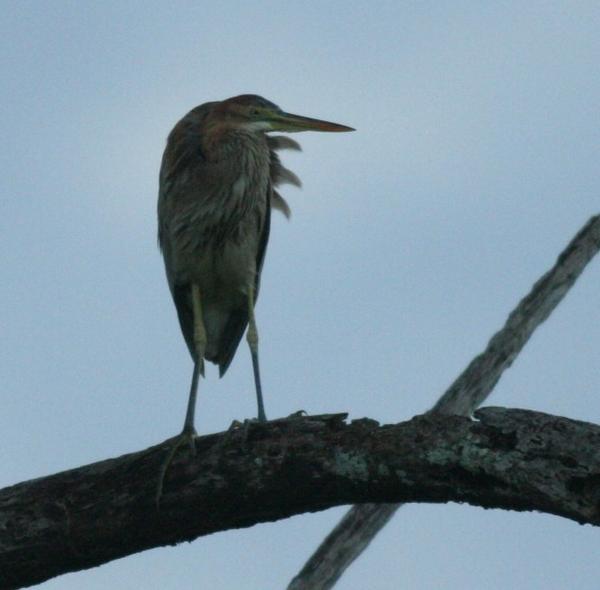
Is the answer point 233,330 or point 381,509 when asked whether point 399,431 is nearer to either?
point 381,509

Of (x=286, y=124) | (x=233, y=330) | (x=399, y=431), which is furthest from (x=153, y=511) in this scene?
(x=286, y=124)

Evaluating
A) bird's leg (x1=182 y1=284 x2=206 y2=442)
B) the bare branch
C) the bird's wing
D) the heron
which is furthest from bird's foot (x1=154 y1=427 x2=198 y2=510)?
the bird's wing

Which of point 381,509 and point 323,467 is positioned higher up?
point 381,509

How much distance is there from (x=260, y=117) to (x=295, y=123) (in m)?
0.22

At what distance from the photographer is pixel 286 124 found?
7.43 metres

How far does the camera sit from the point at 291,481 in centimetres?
381

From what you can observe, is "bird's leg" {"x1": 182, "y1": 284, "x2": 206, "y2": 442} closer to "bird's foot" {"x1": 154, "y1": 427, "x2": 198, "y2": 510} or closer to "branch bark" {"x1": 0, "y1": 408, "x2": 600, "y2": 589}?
"bird's foot" {"x1": 154, "y1": 427, "x2": 198, "y2": 510}

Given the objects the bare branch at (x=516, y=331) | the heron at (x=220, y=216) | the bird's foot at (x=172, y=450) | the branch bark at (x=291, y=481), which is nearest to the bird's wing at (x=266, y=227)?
the heron at (x=220, y=216)

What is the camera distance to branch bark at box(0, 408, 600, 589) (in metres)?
3.29

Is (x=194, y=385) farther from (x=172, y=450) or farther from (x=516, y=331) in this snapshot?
(x=172, y=450)

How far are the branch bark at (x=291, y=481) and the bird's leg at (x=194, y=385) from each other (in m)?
0.05

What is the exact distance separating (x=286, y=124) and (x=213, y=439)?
3.59m

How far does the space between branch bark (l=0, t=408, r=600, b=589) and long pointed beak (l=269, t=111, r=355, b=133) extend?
343cm

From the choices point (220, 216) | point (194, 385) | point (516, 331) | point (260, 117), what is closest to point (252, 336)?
point (194, 385)
